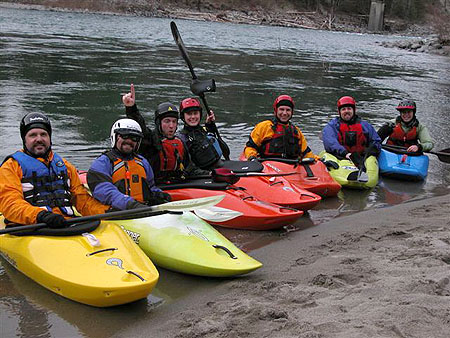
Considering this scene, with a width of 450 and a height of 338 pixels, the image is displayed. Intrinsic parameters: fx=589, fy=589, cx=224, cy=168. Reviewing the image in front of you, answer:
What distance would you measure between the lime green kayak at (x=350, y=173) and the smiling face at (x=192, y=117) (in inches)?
79.8

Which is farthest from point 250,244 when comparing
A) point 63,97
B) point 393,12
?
point 393,12

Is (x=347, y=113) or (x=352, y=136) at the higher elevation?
(x=347, y=113)

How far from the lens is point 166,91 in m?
14.9

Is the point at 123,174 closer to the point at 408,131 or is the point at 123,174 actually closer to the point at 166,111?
the point at 166,111

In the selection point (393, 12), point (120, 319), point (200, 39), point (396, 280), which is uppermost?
point (393, 12)

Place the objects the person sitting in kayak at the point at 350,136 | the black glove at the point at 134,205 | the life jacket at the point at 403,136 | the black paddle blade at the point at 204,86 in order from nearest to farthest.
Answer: the black glove at the point at 134,205 → the black paddle blade at the point at 204,86 → the person sitting in kayak at the point at 350,136 → the life jacket at the point at 403,136

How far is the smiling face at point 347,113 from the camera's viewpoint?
7973 mm

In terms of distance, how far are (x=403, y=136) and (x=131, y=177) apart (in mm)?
5095

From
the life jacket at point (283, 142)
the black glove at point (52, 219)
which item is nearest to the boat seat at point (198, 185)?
the life jacket at point (283, 142)

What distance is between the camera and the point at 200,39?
31.0 m

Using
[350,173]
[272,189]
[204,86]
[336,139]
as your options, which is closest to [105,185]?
[272,189]

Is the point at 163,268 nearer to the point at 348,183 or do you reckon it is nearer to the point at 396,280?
the point at 396,280

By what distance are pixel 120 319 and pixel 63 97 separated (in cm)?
1007

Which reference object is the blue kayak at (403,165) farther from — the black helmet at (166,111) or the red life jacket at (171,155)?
the black helmet at (166,111)
